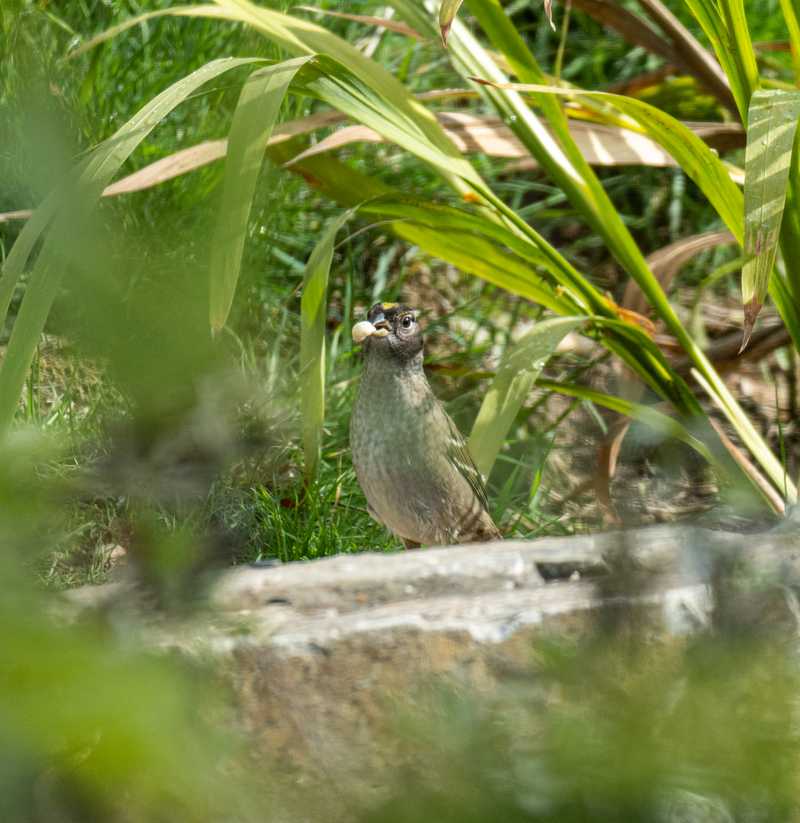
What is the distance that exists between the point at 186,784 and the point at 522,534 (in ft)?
9.15

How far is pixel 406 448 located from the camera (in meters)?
2.84

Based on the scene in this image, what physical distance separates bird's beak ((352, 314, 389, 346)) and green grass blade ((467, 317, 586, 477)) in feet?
1.00

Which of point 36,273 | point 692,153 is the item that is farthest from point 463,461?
point 36,273

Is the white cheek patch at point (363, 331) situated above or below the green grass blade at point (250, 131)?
below

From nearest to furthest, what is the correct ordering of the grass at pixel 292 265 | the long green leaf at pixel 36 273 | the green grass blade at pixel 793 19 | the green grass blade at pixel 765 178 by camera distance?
the grass at pixel 292 265 < the long green leaf at pixel 36 273 < the green grass blade at pixel 765 178 < the green grass blade at pixel 793 19

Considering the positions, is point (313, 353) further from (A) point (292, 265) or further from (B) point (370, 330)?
(A) point (292, 265)

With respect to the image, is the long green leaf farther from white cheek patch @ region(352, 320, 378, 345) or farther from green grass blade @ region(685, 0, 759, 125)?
green grass blade @ region(685, 0, 759, 125)

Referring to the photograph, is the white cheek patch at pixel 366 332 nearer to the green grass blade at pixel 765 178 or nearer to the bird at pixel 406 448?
the bird at pixel 406 448

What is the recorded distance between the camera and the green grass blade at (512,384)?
2674mm

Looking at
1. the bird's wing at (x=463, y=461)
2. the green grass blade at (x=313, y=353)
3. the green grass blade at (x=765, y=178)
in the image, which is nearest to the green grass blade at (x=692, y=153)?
the green grass blade at (x=765, y=178)

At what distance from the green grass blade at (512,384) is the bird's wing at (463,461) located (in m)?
0.22

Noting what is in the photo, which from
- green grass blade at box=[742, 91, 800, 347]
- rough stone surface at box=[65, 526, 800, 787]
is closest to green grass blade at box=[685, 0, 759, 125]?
green grass blade at box=[742, 91, 800, 347]

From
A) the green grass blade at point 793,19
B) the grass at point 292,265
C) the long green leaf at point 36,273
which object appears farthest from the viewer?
the green grass blade at point 793,19

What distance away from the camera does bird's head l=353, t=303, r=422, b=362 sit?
9.43 ft
